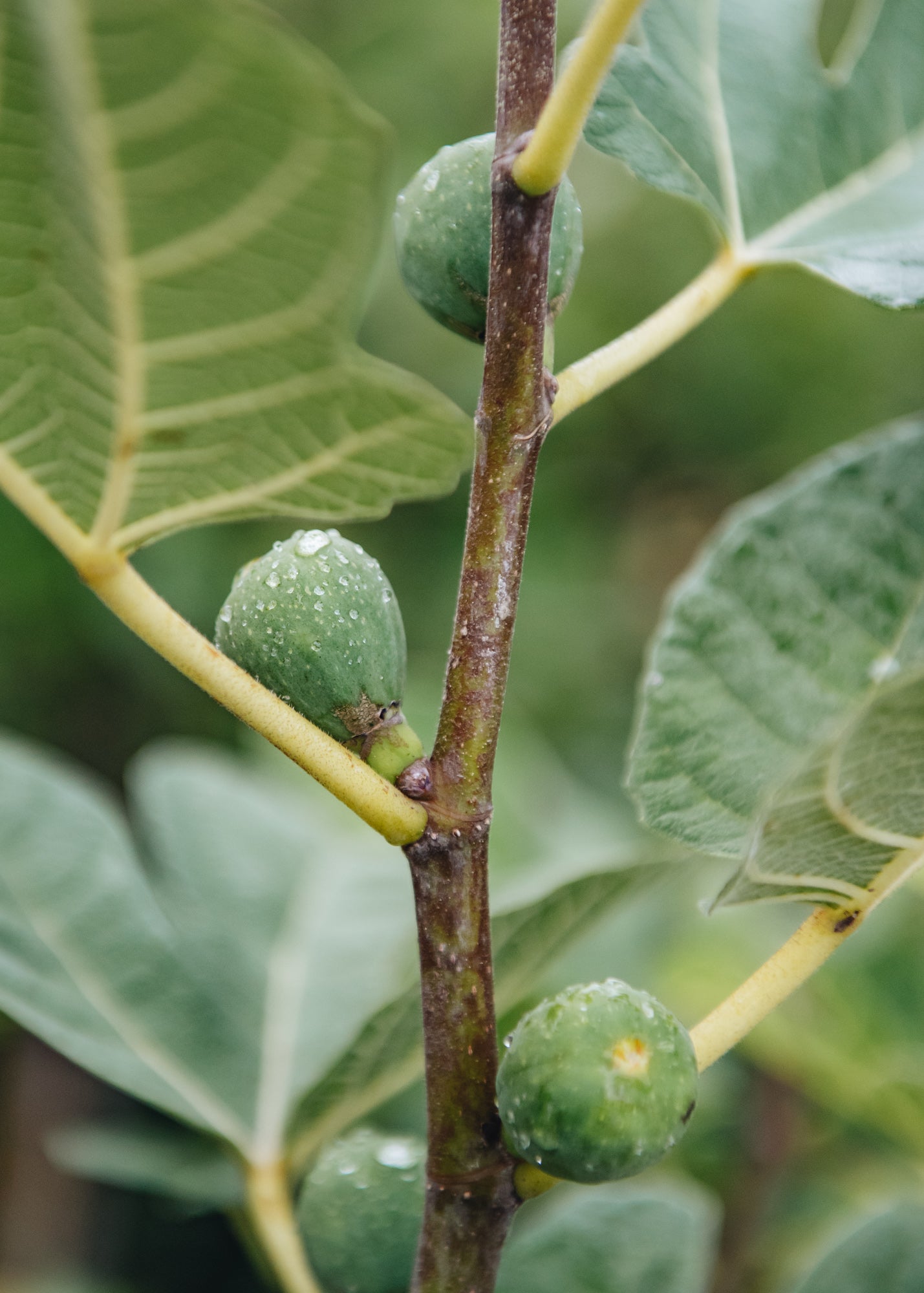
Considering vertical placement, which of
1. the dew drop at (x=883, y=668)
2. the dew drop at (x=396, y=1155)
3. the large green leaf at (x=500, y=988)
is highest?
the dew drop at (x=883, y=668)

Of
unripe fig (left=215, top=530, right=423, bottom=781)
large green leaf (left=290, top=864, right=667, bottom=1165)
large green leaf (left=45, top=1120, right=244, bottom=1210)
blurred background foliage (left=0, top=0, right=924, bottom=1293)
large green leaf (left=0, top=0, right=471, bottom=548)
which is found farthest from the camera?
blurred background foliage (left=0, top=0, right=924, bottom=1293)

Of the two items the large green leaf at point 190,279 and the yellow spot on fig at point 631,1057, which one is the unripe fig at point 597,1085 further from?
the large green leaf at point 190,279

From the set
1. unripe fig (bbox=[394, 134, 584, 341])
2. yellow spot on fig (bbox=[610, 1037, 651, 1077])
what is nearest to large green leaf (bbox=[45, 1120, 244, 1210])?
yellow spot on fig (bbox=[610, 1037, 651, 1077])

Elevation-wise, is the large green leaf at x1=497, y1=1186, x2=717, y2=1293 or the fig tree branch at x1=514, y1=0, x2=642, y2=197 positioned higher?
the fig tree branch at x1=514, y1=0, x2=642, y2=197

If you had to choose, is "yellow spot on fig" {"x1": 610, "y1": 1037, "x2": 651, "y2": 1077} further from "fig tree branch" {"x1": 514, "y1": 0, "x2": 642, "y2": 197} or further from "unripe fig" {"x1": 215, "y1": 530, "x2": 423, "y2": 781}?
"fig tree branch" {"x1": 514, "y1": 0, "x2": 642, "y2": 197}

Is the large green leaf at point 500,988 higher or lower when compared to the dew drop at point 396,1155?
higher

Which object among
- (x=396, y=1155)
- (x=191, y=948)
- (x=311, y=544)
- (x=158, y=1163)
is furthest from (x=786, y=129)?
(x=158, y=1163)

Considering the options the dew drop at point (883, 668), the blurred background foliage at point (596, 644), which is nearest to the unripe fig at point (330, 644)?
the dew drop at point (883, 668)
